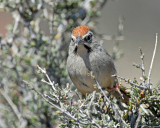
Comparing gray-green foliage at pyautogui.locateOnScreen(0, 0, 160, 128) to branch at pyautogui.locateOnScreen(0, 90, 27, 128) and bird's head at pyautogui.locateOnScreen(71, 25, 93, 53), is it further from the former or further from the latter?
bird's head at pyautogui.locateOnScreen(71, 25, 93, 53)

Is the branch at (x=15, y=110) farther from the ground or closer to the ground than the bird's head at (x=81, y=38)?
closer to the ground

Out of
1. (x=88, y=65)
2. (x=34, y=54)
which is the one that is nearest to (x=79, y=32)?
(x=88, y=65)

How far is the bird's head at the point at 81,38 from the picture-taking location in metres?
3.28

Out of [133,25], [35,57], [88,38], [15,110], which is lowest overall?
[133,25]

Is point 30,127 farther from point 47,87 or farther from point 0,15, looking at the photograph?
point 0,15

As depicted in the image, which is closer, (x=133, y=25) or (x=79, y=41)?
(x=79, y=41)

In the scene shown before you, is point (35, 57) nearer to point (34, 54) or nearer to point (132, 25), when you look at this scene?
point (34, 54)

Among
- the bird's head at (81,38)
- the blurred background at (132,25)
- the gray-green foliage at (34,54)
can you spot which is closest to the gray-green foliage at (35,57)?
Result: the gray-green foliage at (34,54)

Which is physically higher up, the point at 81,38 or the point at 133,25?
the point at 81,38

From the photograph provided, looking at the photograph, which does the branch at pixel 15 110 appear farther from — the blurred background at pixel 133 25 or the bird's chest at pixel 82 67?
the blurred background at pixel 133 25

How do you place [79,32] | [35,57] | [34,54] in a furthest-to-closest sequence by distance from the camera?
[34,54]
[35,57]
[79,32]

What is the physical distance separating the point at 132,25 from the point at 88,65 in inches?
250

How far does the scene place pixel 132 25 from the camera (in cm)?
948

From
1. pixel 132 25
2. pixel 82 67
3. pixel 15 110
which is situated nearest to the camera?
pixel 82 67
